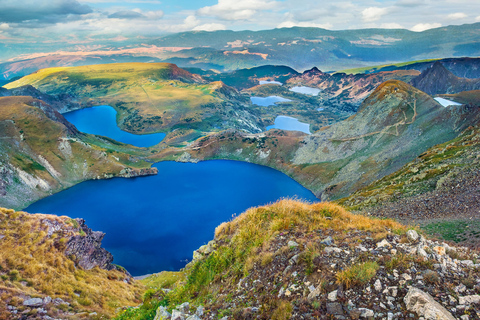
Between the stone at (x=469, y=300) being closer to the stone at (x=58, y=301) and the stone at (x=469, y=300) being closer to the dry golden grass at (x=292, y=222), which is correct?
the dry golden grass at (x=292, y=222)

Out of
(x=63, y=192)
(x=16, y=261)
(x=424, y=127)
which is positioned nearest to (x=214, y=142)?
(x=63, y=192)

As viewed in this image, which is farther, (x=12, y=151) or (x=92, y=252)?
(x=12, y=151)

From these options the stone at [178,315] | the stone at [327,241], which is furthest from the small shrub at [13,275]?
the stone at [327,241]

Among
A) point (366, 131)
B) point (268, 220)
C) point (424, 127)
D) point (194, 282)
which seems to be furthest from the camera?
point (366, 131)

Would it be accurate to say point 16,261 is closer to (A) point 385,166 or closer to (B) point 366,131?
(A) point 385,166

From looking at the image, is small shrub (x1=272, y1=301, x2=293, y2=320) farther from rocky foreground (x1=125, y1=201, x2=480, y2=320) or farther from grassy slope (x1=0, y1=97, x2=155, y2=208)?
grassy slope (x1=0, y1=97, x2=155, y2=208)

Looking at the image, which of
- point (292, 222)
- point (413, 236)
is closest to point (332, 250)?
point (413, 236)
